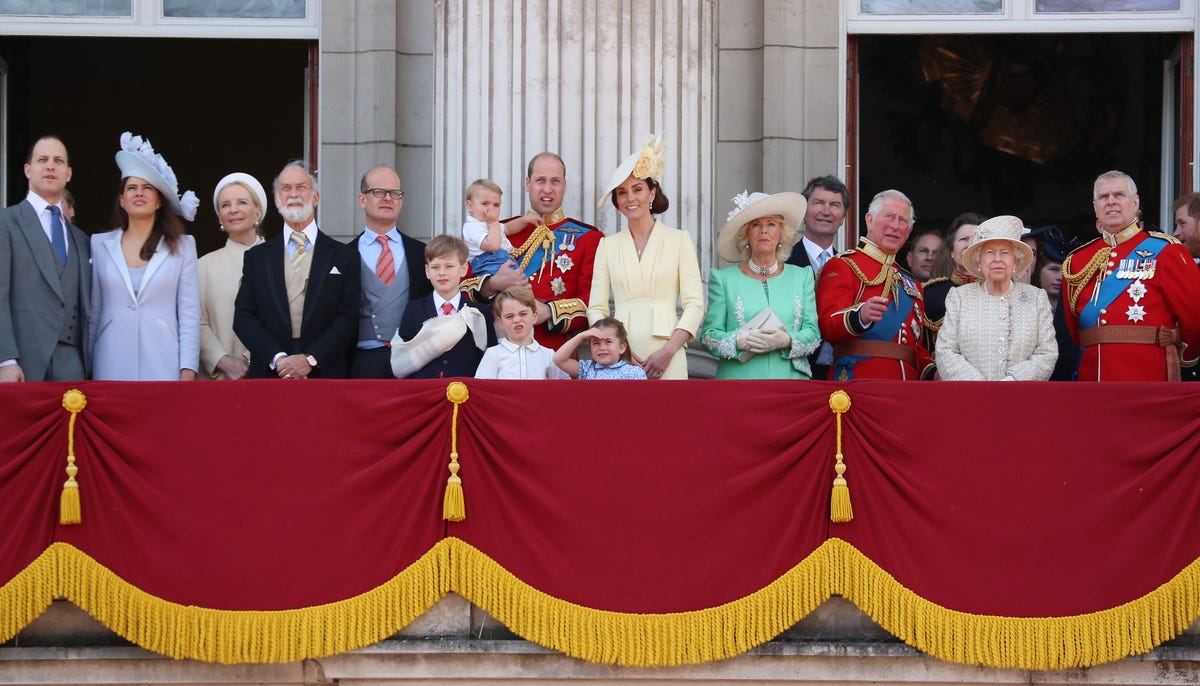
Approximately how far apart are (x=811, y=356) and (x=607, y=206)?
1906mm

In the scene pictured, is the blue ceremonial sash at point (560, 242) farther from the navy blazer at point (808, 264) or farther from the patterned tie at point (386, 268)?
the navy blazer at point (808, 264)

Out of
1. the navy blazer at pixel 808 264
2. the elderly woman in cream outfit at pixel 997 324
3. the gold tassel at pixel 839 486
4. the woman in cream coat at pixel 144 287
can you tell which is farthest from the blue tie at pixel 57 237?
the elderly woman in cream outfit at pixel 997 324

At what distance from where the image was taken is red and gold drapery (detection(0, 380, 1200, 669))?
7293mm

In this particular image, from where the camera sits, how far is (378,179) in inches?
342

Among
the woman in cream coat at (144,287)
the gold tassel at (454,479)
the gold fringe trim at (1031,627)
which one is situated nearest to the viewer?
the gold fringe trim at (1031,627)

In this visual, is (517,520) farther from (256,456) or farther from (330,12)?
(330,12)

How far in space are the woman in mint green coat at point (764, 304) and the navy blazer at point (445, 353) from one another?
1.12 m

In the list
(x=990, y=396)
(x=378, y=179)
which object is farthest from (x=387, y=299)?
(x=990, y=396)

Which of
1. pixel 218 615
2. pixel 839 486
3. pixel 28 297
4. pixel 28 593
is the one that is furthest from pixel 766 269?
pixel 28 593

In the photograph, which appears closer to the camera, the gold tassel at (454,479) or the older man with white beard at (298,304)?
the gold tassel at (454,479)

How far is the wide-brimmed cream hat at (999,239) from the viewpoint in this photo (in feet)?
26.9

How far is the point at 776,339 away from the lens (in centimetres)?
830

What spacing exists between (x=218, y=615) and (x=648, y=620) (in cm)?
175

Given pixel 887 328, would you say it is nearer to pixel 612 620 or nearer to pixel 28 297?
pixel 612 620
